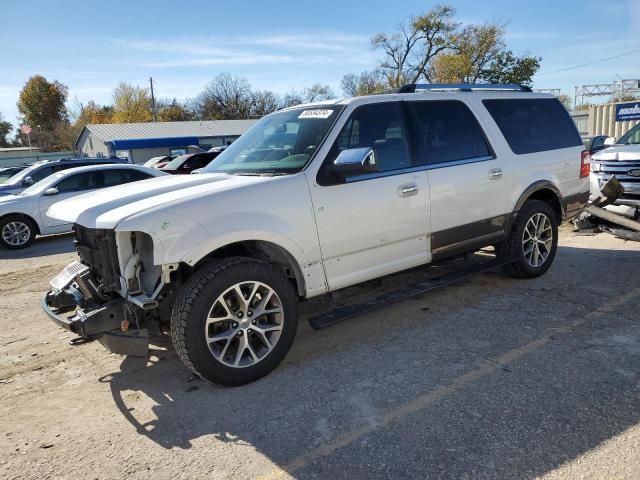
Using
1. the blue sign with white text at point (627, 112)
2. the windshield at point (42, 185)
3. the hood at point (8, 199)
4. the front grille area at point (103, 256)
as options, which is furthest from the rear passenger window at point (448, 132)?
the blue sign with white text at point (627, 112)

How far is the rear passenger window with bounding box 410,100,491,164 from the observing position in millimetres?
4562

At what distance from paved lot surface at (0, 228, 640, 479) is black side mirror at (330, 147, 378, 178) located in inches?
58.0

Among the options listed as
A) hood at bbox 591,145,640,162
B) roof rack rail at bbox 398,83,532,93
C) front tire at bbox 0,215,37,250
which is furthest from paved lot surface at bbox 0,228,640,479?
front tire at bbox 0,215,37,250

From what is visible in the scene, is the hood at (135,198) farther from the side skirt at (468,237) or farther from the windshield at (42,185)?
the windshield at (42,185)

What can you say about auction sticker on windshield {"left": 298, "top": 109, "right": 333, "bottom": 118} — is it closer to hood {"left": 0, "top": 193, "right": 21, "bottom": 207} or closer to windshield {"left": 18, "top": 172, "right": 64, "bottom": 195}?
windshield {"left": 18, "top": 172, "right": 64, "bottom": 195}

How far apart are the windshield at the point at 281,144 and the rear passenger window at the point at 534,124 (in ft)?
6.69

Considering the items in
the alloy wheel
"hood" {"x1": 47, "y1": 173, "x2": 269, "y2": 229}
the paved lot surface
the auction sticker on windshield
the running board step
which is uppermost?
the auction sticker on windshield

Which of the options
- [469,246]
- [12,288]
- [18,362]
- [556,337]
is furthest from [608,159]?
[12,288]

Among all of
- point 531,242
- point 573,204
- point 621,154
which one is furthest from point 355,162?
point 621,154

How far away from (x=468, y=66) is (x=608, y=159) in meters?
42.7

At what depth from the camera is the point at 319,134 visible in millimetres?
4043

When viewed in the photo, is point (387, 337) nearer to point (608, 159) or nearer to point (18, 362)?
point (18, 362)

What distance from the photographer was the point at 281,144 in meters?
4.27

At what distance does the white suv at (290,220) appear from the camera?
3332 mm
